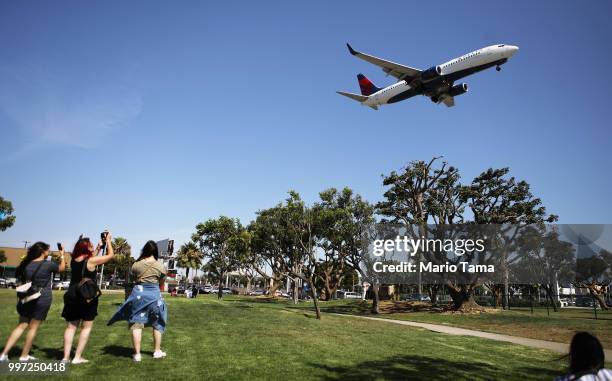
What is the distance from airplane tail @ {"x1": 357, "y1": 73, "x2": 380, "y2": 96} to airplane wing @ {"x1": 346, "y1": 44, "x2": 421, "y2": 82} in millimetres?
11362

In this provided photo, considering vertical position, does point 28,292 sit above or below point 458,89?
below

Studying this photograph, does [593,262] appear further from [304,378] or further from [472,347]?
[304,378]

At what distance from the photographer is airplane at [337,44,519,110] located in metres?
30.7

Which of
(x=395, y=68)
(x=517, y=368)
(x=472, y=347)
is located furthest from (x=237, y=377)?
(x=395, y=68)

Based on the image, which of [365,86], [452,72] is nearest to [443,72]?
[452,72]

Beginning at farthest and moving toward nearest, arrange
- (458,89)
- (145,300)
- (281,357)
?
(458,89) → (281,357) → (145,300)

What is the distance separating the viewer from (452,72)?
3256 cm

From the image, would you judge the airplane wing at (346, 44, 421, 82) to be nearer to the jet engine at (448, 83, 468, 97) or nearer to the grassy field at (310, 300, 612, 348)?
the jet engine at (448, 83, 468, 97)

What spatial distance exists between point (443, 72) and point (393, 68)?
4004 millimetres

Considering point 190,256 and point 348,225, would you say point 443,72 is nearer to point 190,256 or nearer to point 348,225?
point 348,225

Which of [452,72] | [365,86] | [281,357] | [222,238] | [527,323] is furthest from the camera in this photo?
[222,238]

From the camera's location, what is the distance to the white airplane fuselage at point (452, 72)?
30578 mm

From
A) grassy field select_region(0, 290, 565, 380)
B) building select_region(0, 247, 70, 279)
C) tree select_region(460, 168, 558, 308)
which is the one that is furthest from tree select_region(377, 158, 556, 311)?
building select_region(0, 247, 70, 279)

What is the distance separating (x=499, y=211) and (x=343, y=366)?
3406 cm
